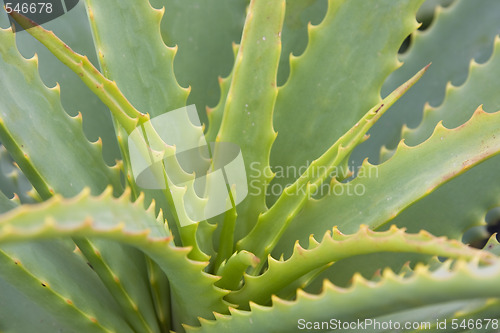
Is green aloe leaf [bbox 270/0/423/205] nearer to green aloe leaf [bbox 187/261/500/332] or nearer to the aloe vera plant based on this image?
the aloe vera plant

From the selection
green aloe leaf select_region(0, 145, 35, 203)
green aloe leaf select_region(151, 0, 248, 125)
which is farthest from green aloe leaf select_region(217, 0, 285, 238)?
green aloe leaf select_region(0, 145, 35, 203)

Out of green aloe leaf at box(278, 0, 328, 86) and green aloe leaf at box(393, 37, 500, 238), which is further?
green aloe leaf at box(278, 0, 328, 86)

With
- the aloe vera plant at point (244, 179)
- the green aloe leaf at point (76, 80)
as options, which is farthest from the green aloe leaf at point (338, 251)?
the green aloe leaf at point (76, 80)

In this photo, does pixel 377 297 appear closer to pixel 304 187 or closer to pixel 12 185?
pixel 304 187

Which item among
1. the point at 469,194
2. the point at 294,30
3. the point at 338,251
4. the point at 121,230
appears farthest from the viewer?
the point at 294,30

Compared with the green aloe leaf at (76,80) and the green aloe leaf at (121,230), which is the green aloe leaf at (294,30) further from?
the green aloe leaf at (121,230)

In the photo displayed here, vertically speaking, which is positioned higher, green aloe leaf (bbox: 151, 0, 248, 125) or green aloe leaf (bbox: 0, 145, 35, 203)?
green aloe leaf (bbox: 151, 0, 248, 125)

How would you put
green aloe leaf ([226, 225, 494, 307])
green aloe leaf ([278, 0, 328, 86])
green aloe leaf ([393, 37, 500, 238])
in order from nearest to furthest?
green aloe leaf ([226, 225, 494, 307]), green aloe leaf ([393, 37, 500, 238]), green aloe leaf ([278, 0, 328, 86])

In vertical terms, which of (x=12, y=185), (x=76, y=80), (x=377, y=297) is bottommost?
(x=377, y=297)

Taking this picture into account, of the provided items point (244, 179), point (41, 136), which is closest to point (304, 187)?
point (244, 179)
